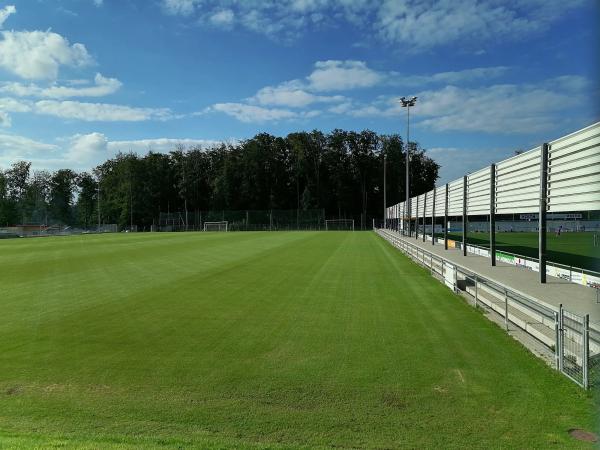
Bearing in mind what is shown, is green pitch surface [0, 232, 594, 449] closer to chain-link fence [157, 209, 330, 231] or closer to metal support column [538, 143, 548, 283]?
metal support column [538, 143, 548, 283]

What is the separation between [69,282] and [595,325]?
48.2ft

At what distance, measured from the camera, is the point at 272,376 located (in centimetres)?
623

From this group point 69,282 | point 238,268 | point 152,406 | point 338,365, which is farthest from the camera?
point 238,268

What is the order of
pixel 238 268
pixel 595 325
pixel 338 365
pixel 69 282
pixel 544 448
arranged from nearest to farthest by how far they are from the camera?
pixel 544 448
pixel 595 325
pixel 338 365
pixel 69 282
pixel 238 268

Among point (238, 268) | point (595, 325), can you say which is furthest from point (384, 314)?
point (238, 268)

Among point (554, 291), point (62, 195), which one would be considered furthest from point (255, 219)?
point (554, 291)

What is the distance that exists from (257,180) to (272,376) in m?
94.1

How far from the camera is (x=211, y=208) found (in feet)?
331

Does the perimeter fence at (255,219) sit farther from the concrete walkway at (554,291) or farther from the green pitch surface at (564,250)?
the concrete walkway at (554,291)

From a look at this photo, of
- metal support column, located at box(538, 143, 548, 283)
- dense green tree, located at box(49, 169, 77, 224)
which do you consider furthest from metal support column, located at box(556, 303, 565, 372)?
dense green tree, located at box(49, 169, 77, 224)

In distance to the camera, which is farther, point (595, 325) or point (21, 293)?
point (21, 293)

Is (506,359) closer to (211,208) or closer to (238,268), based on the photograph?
(238,268)

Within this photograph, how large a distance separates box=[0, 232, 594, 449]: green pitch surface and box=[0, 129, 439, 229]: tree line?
281 feet

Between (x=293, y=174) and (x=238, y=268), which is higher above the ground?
(x=293, y=174)
